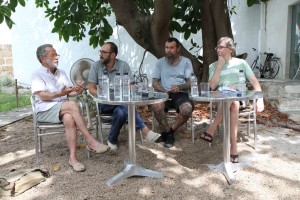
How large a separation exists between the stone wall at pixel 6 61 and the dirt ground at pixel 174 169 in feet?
21.6

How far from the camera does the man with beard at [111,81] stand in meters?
3.94

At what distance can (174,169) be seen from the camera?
136 inches

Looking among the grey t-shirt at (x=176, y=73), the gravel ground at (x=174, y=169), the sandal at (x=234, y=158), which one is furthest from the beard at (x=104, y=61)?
the sandal at (x=234, y=158)

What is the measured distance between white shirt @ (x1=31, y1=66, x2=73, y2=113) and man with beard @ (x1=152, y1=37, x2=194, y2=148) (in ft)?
3.74

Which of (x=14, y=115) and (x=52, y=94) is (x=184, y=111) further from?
(x=14, y=115)

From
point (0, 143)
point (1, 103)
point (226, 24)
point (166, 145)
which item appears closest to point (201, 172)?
point (166, 145)

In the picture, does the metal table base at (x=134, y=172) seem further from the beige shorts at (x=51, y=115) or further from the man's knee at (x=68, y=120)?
the beige shorts at (x=51, y=115)

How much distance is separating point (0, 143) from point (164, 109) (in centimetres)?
226

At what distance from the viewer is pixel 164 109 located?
4.39 meters

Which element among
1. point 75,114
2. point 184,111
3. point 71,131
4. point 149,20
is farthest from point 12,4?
point 184,111

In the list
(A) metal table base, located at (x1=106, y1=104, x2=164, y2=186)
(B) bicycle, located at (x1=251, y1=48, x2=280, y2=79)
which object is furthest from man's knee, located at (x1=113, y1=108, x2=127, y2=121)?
(B) bicycle, located at (x1=251, y1=48, x2=280, y2=79)

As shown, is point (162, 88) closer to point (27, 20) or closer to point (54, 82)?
point (54, 82)

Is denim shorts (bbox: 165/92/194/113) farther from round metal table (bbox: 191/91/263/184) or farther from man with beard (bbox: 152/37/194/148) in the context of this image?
round metal table (bbox: 191/91/263/184)

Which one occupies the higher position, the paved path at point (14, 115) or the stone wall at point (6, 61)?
the stone wall at point (6, 61)
